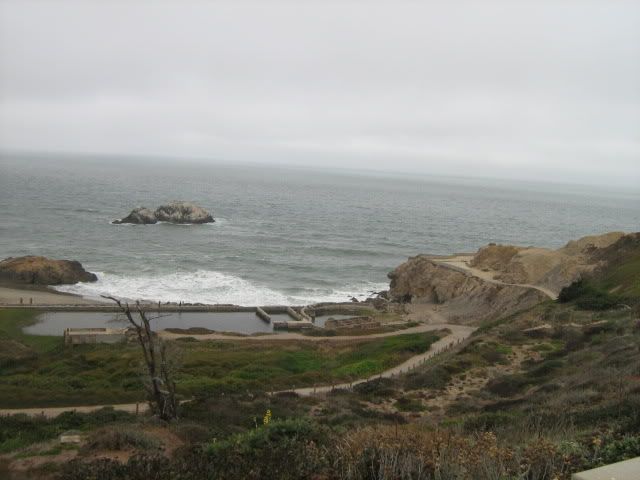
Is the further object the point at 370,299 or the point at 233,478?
the point at 370,299

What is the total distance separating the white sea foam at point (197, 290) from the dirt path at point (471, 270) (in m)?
10.2

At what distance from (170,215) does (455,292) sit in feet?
196

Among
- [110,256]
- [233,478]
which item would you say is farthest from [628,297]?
[110,256]

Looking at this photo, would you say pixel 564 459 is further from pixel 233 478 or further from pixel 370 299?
pixel 370 299

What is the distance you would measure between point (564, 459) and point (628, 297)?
28.5 m

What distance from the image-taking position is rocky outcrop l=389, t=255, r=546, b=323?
150 ft

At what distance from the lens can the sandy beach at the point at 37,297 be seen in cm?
4846

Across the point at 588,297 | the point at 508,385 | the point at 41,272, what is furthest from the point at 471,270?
the point at 41,272

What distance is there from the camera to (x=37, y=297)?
50.7 metres

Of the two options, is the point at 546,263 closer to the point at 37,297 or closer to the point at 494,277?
the point at 494,277

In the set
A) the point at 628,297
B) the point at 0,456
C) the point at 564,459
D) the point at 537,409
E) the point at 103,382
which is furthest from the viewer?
the point at 628,297

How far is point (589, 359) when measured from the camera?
2055 cm

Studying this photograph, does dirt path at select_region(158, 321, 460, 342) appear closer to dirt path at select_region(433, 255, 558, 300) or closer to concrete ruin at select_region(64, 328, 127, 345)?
concrete ruin at select_region(64, 328, 127, 345)

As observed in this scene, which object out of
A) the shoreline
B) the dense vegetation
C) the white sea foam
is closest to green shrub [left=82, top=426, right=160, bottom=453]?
the dense vegetation
